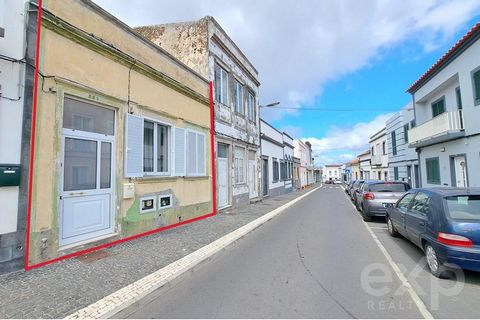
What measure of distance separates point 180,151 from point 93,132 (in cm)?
341

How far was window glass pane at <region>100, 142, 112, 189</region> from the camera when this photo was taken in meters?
6.63

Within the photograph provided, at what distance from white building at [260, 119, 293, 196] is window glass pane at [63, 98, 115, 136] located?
13761 millimetres

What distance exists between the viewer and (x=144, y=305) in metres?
3.87

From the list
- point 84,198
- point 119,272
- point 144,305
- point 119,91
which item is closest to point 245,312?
point 144,305

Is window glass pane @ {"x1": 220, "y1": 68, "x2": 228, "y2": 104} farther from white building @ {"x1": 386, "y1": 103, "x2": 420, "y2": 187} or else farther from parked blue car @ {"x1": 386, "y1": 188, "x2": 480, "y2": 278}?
white building @ {"x1": 386, "y1": 103, "x2": 420, "y2": 187}

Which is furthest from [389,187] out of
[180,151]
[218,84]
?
[218,84]

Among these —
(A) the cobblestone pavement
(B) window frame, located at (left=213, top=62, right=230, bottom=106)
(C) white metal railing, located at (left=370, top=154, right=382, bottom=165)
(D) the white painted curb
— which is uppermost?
(B) window frame, located at (left=213, top=62, right=230, bottom=106)

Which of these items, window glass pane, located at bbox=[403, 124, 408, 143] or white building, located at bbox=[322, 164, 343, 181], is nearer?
window glass pane, located at bbox=[403, 124, 408, 143]

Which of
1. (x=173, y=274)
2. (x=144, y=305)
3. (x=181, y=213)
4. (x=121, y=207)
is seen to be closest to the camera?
(x=144, y=305)

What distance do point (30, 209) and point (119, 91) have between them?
340 cm

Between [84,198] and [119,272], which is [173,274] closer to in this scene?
[119,272]

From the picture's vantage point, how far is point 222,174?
515 inches

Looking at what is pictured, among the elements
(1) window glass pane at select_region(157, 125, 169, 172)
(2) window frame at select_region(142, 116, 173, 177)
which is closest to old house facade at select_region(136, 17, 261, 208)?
(2) window frame at select_region(142, 116, 173, 177)

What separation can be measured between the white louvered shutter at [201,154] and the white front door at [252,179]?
5872 mm
